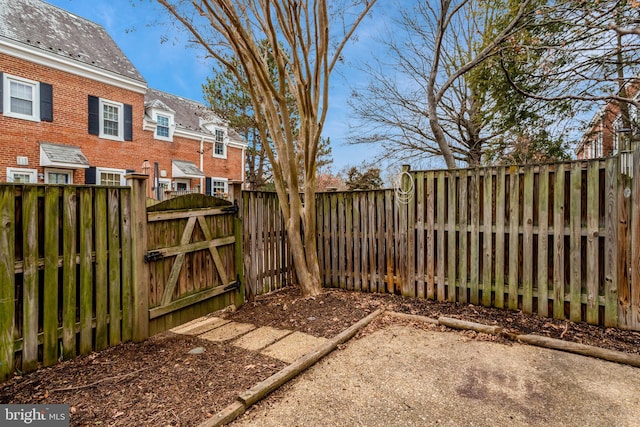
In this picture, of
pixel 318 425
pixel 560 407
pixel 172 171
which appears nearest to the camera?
pixel 318 425

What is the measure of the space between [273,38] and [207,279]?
3.27m

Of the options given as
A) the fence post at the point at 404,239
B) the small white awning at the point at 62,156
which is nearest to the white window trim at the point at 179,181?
the small white awning at the point at 62,156

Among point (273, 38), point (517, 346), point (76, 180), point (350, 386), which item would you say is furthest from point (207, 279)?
point (76, 180)

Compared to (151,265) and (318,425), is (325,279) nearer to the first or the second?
(151,265)

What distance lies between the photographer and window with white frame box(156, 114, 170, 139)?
1581 cm

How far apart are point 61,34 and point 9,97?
13.4ft

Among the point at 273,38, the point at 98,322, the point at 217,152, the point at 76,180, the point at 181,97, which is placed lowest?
the point at 98,322

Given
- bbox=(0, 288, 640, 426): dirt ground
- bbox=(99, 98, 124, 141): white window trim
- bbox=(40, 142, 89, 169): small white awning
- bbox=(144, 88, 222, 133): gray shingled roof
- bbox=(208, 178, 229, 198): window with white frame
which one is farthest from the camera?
bbox=(208, 178, 229, 198): window with white frame

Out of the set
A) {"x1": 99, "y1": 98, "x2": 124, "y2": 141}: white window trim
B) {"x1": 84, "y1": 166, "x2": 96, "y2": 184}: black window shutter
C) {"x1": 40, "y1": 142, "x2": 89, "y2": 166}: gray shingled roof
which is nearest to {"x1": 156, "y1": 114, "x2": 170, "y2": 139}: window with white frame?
{"x1": 99, "y1": 98, "x2": 124, "y2": 141}: white window trim

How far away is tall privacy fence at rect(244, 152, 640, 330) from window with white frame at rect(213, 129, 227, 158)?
49.8 feet

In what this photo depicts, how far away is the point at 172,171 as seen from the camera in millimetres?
16469

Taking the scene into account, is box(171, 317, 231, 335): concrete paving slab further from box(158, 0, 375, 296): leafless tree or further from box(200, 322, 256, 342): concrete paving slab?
box(158, 0, 375, 296): leafless tree

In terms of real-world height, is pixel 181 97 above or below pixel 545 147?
above

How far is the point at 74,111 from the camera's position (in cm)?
1228
